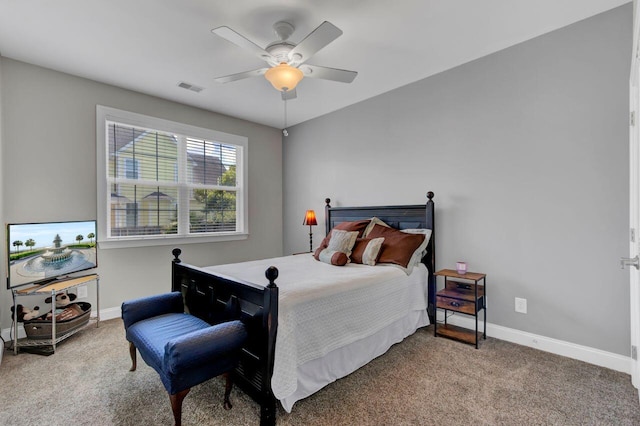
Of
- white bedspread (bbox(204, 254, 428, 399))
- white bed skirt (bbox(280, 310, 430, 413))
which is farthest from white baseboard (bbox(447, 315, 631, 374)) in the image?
white bed skirt (bbox(280, 310, 430, 413))

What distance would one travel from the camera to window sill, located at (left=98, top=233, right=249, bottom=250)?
3533 mm

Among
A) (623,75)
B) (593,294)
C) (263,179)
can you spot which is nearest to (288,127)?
(263,179)

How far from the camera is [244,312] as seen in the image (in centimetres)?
197

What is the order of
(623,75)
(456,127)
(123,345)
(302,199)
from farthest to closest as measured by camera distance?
(302,199), (456,127), (123,345), (623,75)

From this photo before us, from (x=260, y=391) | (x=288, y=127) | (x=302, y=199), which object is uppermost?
(x=288, y=127)

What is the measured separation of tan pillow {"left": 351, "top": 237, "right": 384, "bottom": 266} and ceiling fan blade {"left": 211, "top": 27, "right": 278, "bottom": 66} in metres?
1.93

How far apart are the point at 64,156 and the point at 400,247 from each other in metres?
3.67

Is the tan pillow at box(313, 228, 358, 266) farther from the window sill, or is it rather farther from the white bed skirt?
the window sill

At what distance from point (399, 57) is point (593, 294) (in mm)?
2638

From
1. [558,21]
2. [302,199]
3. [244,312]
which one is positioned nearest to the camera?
[244,312]

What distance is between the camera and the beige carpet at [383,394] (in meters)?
1.78

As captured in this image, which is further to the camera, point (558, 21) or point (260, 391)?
point (558, 21)

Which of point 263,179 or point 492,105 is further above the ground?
point 492,105

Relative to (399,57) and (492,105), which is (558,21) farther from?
(399,57)
